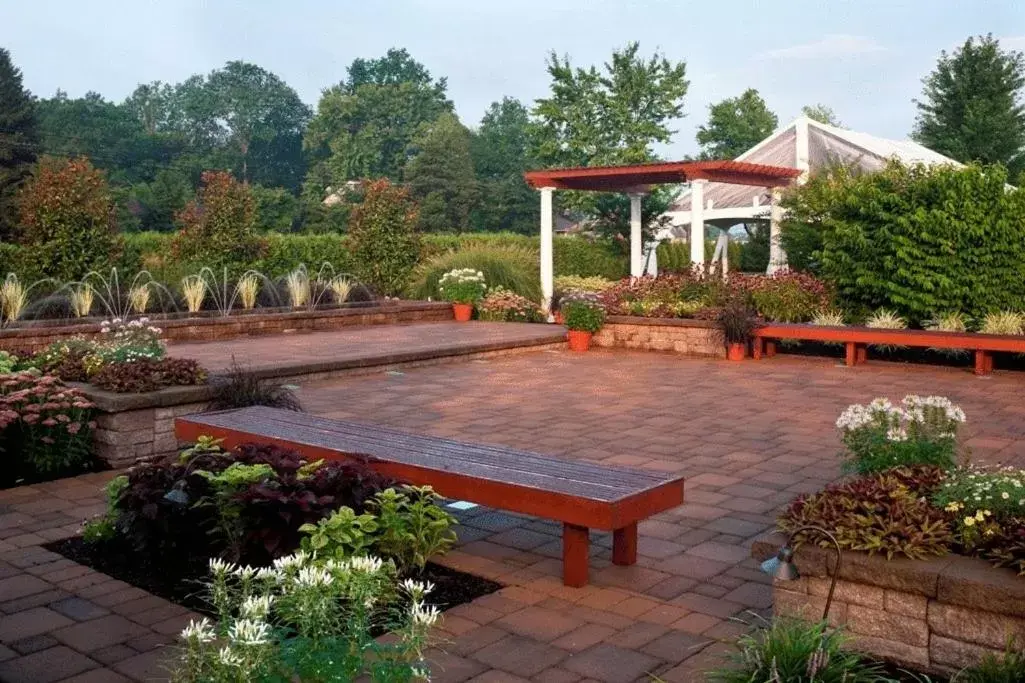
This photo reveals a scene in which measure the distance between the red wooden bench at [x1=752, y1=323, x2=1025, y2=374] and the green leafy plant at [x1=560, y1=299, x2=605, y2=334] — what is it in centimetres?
198

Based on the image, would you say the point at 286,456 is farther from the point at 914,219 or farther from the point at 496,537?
the point at 914,219

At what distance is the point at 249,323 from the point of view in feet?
45.0

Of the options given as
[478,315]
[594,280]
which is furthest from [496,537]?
[594,280]

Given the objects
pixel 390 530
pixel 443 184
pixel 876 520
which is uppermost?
pixel 443 184

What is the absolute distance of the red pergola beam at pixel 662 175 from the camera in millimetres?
A: 13914

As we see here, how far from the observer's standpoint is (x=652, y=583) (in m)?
4.07

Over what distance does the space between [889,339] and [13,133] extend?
33464 mm

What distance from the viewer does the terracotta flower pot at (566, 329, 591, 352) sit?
41.9 feet

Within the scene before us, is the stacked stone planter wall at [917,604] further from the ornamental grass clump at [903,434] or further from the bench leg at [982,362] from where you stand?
the bench leg at [982,362]

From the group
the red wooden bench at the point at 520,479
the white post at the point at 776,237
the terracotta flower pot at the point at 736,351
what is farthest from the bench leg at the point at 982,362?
the red wooden bench at the point at 520,479

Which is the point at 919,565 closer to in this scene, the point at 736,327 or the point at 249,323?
the point at 736,327

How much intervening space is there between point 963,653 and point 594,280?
14523 mm

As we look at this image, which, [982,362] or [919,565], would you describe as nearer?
[919,565]

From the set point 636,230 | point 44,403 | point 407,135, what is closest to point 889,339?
point 636,230
